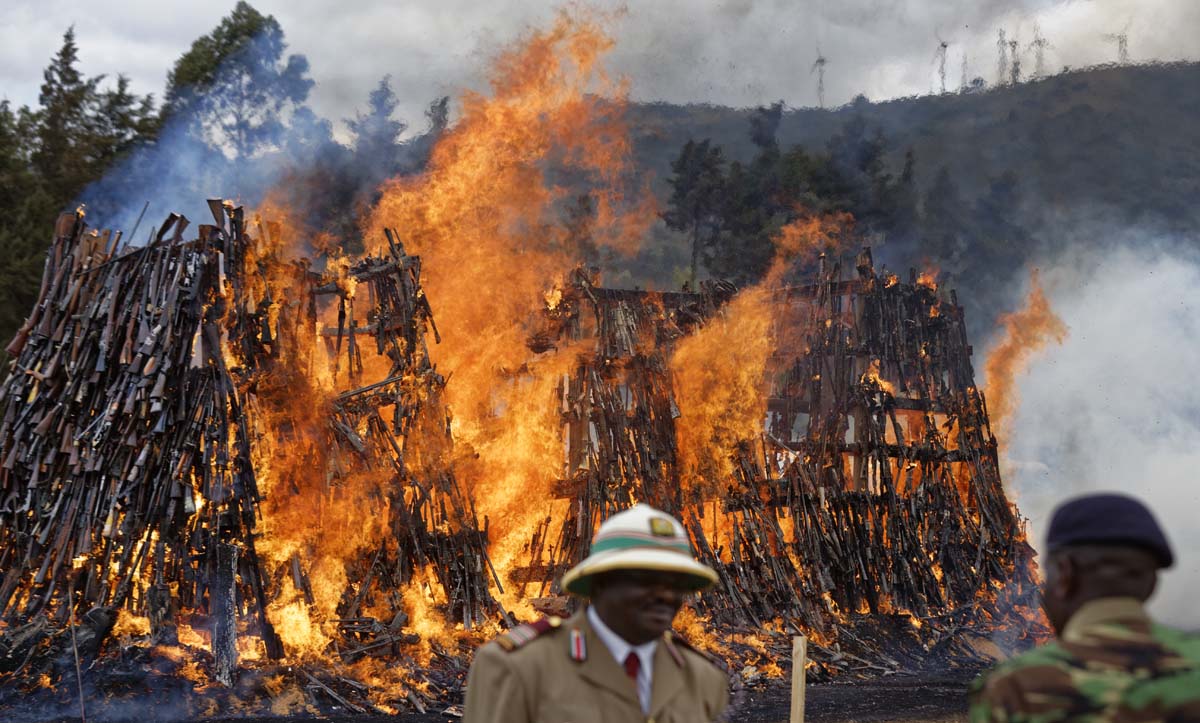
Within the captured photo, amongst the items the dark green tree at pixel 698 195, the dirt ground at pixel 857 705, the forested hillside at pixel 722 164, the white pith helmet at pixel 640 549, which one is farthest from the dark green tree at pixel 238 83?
the white pith helmet at pixel 640 549

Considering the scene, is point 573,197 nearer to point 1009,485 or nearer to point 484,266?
point 1009,485

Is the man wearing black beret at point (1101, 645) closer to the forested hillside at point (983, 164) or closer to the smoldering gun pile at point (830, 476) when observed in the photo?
the smoldering gun pile at point (830, 476)

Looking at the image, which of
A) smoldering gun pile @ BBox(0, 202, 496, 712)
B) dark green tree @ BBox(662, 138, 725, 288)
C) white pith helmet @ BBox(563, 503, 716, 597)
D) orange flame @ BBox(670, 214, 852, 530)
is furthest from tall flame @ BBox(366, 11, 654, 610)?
dark green tree @ BBox(662, 138, 725, 288)

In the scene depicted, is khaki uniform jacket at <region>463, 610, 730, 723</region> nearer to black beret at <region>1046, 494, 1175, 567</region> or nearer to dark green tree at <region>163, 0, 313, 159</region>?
black beret at <region>1046, 494, 1175, 567</region>

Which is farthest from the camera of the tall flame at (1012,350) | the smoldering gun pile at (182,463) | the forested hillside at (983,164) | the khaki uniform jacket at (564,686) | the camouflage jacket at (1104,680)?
the forested hillside at (983,164)

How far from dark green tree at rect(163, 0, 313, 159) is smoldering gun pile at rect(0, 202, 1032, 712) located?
65.8 ft

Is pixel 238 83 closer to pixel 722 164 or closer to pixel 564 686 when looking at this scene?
pixel 722 164

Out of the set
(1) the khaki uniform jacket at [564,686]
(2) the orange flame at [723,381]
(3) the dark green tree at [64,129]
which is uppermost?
(3) the dark green tree at [64,129]

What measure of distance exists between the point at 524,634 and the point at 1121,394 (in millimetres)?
34476

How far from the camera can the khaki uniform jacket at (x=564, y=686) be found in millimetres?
3357

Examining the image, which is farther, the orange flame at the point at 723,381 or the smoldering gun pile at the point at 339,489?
the orange flame at the point at 723,381

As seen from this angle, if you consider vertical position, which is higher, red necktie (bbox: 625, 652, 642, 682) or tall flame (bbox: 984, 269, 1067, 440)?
tall flame (bbox: 984, 269, 1067, 440)

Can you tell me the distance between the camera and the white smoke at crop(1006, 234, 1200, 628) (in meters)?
31.4

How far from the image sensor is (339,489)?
1559 cm
